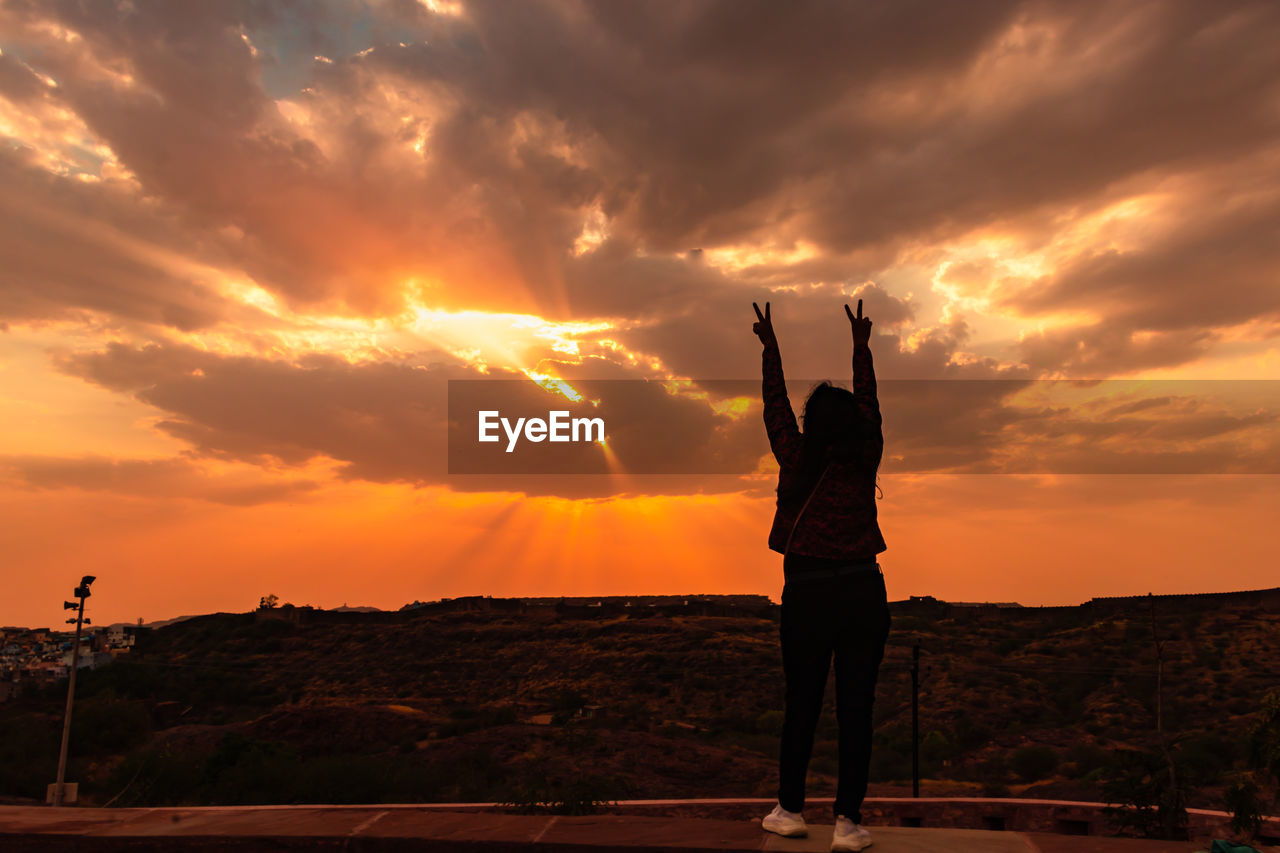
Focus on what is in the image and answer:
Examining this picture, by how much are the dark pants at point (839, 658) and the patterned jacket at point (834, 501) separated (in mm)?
161

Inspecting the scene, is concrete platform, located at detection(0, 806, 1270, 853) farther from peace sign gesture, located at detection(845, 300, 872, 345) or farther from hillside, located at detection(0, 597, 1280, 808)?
hillside, located at detection(0, 597, 1280, 808)

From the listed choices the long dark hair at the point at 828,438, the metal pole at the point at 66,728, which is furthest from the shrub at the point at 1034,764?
the long dark hair at the point at 828,438

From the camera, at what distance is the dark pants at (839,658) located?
13.6 ft

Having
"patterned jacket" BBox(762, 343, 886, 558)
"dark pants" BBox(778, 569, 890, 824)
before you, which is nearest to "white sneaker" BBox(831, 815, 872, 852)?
"dark pants" BBox(778, 569, 890, 824)

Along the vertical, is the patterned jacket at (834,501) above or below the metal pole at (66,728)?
above

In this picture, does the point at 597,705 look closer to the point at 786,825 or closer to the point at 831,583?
the point at 786,825

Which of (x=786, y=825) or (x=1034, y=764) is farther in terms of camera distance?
A: (x=1034, y=764)

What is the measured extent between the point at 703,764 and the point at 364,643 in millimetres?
47891

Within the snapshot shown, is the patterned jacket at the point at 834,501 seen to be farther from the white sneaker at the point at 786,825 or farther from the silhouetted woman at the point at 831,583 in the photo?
the white sneaker at the point at 786,825

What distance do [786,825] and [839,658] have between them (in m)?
0.81

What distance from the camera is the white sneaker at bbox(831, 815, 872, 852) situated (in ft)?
12.2

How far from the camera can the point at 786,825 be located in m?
4.07

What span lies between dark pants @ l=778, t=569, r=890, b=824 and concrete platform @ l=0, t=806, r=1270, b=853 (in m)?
0.33

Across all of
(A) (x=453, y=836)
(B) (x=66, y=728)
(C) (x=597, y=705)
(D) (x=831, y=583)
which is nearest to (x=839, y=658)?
(D) (x=831, y=583)
